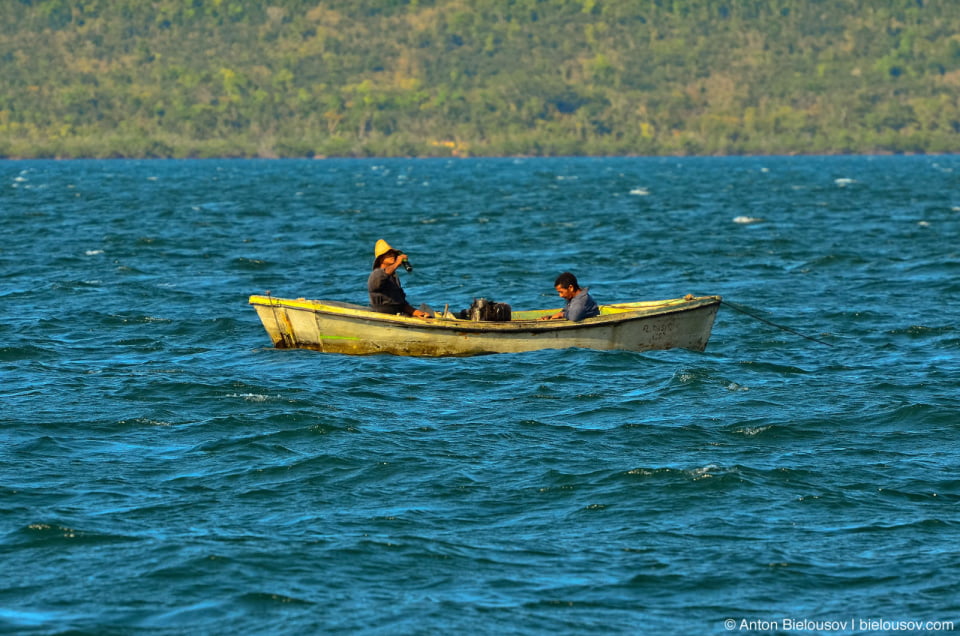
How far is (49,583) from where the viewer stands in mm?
11078

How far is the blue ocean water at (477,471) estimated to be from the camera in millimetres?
10734

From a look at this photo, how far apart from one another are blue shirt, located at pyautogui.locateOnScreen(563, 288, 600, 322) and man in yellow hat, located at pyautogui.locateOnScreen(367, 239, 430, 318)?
2.11 m

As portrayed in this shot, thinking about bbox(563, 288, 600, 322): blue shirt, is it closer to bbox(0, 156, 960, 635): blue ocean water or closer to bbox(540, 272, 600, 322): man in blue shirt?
bbox(540, 272, 600, 322): man in blue shirt

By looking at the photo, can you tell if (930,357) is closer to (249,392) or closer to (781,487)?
(781,487)

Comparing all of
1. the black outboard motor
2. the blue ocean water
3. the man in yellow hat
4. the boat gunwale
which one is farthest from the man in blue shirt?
the man in yellow hat

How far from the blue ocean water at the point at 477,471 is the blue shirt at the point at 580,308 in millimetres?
577

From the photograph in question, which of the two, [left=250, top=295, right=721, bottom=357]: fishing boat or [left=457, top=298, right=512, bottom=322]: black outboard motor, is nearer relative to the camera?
[left=250, top=295, right=721, bottom=357]: fishing boat

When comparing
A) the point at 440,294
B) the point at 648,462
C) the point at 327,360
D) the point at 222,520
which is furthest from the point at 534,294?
the point at 222,520

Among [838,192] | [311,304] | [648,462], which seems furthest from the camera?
[838,192]

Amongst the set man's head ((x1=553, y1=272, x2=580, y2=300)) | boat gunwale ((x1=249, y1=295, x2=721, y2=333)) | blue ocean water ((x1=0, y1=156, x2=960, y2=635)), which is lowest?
blue ocean water ((x1=0, y1=156, x2=960, y2=635))

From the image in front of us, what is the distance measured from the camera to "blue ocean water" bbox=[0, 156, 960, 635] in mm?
10734

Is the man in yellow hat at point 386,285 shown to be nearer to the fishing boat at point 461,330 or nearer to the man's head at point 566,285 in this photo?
the fishing boat at point 461,330

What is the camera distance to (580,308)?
2017cm

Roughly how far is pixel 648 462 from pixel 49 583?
6.21 m
